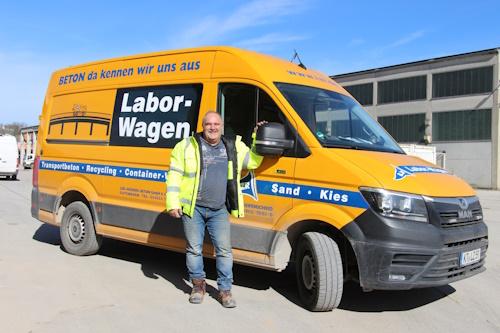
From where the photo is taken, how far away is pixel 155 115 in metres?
5.83

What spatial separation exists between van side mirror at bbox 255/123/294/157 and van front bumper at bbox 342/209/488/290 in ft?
3.22

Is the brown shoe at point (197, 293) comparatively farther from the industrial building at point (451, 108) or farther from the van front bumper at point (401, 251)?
the industrial building at point (451, 108)

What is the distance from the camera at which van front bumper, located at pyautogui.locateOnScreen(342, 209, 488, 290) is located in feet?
13.1

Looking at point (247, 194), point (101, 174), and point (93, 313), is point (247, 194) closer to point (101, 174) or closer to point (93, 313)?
point (93, 313)

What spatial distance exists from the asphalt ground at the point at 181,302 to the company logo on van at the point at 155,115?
1.68 m

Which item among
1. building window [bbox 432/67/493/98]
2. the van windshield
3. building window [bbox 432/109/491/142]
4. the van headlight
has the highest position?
building window [bbox 432/67/493/98]

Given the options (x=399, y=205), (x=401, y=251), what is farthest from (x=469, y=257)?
(x=399, y=205)

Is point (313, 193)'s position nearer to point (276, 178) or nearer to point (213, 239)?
point (276, 178)

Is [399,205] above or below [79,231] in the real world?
above

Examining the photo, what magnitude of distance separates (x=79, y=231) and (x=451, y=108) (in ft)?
114

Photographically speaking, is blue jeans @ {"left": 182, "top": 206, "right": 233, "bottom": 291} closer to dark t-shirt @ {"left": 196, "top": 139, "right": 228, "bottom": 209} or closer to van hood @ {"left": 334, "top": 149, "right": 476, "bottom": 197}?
dark t-shirt @ {"left": 196, "top": 139, "right": 228, "bottom": 209}

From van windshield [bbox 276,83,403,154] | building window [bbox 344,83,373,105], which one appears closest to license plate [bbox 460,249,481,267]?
van windshield [bbox 276,83,403,154]

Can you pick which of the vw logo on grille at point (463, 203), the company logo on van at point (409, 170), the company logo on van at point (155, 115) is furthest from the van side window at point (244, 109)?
the vw logo on grille at point (463, 203)

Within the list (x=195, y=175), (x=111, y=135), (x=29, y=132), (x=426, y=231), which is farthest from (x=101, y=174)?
(x=29, y=132)
